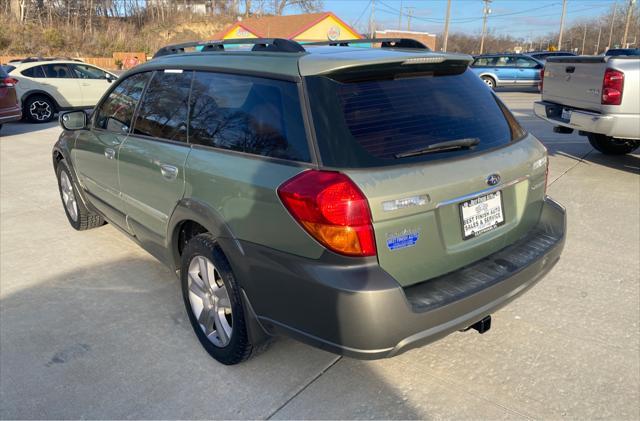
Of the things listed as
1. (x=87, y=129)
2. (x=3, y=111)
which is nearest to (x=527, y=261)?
(x=87, y=129)

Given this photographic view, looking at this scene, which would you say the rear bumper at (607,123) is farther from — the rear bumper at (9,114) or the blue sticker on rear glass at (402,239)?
the rear bumper at (9,114)

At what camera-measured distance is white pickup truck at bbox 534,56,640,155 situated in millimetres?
6344

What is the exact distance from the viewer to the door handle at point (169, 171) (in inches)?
119

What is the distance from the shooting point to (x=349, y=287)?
2.13m

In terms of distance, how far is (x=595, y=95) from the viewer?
666 cm

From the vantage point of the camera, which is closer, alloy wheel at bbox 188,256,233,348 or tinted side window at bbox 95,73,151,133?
alloy wheel at bbox 188,256,233,348

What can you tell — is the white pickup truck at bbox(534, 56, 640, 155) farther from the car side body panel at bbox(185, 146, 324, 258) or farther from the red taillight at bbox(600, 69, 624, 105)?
the car side body panel at bbox(185, 146, 324, 258)

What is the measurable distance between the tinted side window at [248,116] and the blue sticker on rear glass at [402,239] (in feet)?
1.69

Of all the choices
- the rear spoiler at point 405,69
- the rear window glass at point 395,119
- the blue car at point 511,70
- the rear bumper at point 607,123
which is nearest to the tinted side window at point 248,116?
the rear window glass at point 395,119

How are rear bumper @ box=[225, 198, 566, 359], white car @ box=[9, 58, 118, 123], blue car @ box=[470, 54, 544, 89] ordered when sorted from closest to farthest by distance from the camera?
1. rear bumper @ box=[225, 198, 566, 359]
2. white car @ box=[9, 58, 118, 123]
3. blue car @ box=[470, 54, 544, 89]

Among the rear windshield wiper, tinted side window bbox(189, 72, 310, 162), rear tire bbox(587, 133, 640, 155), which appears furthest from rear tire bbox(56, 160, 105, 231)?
rear tire bbox(587, 133, 640, 155)

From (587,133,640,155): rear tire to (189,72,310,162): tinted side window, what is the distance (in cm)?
721

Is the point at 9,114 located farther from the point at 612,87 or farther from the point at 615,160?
the point at 615,160

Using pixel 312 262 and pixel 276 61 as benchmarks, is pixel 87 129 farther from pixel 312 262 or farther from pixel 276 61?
pixel 312 262
